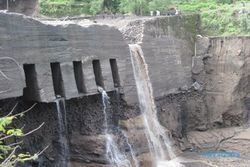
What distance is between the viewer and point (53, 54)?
9.25 metres

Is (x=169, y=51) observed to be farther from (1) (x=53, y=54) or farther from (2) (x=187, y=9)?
(2) (x=187, y=9)

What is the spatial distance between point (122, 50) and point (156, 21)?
243 cm

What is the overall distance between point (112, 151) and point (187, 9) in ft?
45.5

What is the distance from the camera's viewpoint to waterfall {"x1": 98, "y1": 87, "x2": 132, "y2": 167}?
10.6 m

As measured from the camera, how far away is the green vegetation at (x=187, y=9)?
18828mm

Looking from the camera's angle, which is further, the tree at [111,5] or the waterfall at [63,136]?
the tree at [111,5]

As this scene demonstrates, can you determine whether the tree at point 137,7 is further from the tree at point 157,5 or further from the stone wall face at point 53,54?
the stone wall face at point 53,54

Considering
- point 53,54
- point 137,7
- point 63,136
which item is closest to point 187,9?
point 137,7

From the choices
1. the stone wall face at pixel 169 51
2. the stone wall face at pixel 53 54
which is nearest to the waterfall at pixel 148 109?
the stone wall face at pixel 169 51

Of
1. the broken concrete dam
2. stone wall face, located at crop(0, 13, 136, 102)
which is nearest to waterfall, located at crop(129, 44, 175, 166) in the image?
the broken concrete dam

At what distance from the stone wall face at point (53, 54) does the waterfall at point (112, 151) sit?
0.98 ft

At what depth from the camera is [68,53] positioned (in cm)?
967

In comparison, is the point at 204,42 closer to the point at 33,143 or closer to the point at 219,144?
the point at 219,144

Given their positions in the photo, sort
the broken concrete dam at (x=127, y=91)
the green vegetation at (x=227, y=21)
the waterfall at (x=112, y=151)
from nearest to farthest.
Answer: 1. the broken concrete dam at (x=127, y=91)
2. the waterfall at (x=112, y=151)
3. the green vegetation at (x=227, y=21)
